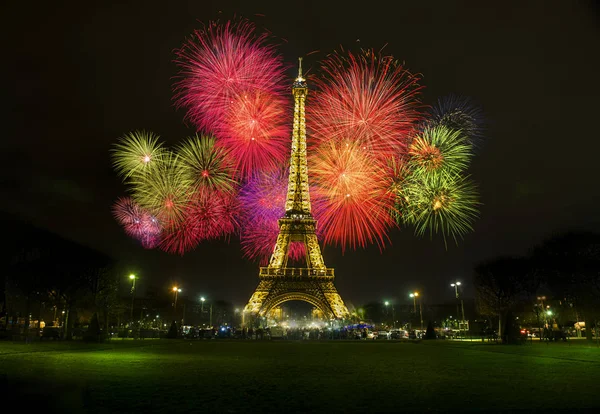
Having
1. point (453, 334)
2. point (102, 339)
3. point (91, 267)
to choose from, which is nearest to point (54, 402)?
point (102, 339)

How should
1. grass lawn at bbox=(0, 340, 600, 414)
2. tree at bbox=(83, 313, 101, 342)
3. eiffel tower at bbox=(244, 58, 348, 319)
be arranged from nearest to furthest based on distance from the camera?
grass lawn at bbox=(0, 340, 600, 414) → tree at bbox=(83, 313, 101, 342) → eiffel tower at bbox=(244, 58, 348, 319)

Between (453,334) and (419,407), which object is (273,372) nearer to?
(419,407)

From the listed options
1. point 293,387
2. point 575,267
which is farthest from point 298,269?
point 293,387

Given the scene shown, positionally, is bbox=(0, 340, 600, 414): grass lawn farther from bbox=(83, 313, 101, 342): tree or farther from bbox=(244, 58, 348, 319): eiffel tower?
bbox=(244, 58, 348, 319): eiffel tower

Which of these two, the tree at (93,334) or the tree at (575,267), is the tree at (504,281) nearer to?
the tree at (575,267)

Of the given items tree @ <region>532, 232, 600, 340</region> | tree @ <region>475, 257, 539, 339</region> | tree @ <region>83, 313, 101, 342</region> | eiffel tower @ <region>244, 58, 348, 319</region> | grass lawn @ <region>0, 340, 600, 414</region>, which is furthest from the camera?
eiffel tower @ <region>244, 58, 348, 319</region>

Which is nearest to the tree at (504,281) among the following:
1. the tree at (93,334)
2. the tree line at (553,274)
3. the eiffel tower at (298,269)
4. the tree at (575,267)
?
the tree line at (553,274)

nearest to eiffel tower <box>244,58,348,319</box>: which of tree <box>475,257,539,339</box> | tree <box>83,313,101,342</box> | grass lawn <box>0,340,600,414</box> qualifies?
tree <box>475,257,539,339</box>
